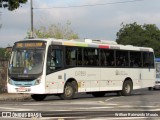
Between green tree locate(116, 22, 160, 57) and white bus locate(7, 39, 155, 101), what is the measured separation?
2363 inches

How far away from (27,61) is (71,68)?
2533mm

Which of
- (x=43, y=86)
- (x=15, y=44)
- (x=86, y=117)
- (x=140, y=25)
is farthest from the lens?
(x=140, y=25)

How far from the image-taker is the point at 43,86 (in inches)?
978

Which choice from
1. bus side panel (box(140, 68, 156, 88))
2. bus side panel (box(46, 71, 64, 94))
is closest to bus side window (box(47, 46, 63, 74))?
bus side panel (box(46, 71, 64, 94))

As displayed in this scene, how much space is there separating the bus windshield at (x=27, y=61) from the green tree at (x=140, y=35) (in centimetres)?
6617

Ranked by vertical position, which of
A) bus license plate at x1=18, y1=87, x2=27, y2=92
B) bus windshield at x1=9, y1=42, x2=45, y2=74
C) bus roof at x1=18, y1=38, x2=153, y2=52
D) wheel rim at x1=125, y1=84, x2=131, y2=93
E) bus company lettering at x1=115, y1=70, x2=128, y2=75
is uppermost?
bus roof at x1=18, y1=38, x2=153, y2=52

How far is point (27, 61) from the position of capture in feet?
83.4

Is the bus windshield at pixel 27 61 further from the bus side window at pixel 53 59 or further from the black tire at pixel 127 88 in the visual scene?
the black tire at pixel 127 88

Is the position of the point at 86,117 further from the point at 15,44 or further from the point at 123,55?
the point at 123,55

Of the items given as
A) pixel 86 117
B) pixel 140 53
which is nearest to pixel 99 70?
pixel 140 53

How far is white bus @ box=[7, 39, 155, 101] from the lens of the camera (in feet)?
82.5

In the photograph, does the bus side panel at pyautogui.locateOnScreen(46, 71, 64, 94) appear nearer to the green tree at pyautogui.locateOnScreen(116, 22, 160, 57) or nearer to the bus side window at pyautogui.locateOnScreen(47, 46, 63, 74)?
the bus side window at pyautogui.locateOnScreen(47, 46, 63, 74)

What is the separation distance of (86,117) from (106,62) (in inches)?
570

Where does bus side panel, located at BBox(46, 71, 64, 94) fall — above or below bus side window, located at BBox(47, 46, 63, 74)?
below
